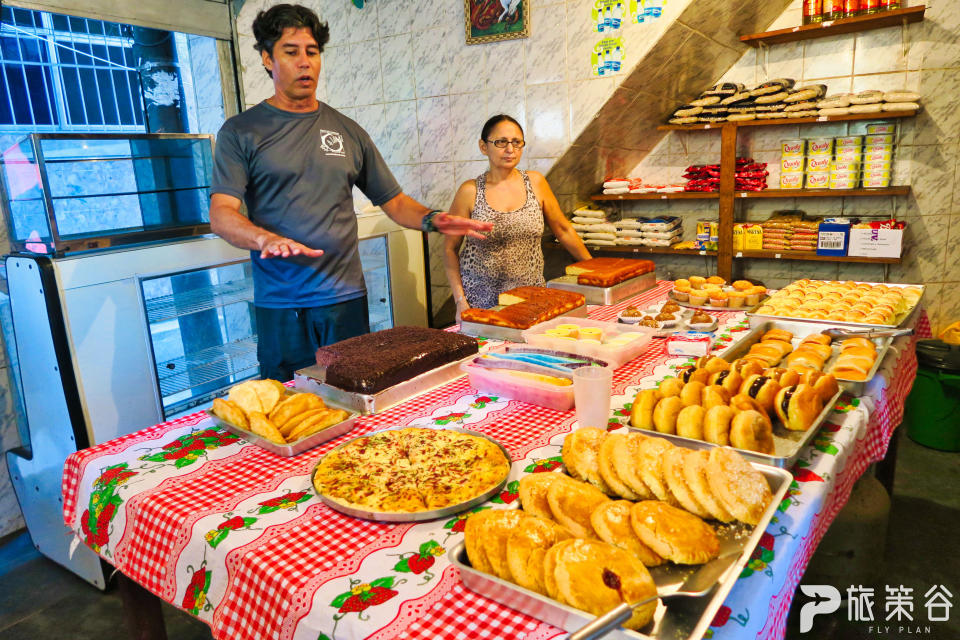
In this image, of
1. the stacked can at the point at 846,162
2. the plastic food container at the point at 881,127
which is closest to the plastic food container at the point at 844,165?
the stacked can at the point at 846,162

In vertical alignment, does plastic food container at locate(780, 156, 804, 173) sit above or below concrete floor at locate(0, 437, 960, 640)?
above

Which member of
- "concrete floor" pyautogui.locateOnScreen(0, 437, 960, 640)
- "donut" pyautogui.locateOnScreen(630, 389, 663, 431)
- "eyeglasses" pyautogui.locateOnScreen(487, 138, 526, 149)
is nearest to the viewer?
"donut" pyautogui.locateOnScreen(630, 389, 663, 431)

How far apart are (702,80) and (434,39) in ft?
6.41

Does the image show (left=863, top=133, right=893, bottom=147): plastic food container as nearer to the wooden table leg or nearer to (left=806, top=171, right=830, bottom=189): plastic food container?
(left=806, top=171, right=830, bottom=189): plastic food container

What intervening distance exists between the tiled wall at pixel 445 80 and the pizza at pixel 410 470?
10.6 ft

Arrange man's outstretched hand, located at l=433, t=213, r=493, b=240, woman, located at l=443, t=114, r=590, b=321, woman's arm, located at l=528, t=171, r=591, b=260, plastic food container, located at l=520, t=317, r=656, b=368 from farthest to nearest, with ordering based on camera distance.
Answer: woman's arm, located at l=528, t=171, r=591, b=260 < woman, located at l=443, t=114, r=590, b=321 < man's outstretched hand, located at l=433, t=213, r=493, b=240 < plastic food container, located at l=520, t=317, r=656, b=368

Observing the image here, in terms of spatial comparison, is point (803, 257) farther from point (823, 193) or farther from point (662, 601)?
point (662, 601)

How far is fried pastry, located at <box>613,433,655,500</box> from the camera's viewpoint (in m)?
1.11

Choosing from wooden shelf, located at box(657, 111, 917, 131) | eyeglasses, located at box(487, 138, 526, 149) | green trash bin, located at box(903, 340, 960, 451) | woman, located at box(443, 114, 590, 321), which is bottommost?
green trash bin, located at box(903, 340, 960, 451)

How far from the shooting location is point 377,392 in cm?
173

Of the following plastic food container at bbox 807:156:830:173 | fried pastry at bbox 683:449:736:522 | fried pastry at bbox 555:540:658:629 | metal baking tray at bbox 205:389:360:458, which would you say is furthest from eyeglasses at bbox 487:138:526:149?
fried pastry at bbox 555:540:658:629

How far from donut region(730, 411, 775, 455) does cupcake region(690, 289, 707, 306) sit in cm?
143

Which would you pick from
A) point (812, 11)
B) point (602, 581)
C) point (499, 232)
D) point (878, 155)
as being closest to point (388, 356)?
point (602, 581)

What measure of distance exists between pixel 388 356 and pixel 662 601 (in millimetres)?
1118
